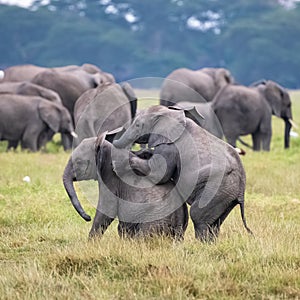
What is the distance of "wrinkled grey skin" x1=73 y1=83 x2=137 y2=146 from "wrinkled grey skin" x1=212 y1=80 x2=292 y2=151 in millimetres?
4721

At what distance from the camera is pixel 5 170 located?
11.3 m

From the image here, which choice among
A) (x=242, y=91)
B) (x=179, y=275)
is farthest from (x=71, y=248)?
(x=242, y=91)

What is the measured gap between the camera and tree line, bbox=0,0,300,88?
271ft

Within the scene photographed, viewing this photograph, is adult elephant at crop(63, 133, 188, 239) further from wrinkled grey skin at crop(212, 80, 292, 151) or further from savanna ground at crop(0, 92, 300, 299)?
wrinkled grey skin at crop(212, 80, 292, 151)

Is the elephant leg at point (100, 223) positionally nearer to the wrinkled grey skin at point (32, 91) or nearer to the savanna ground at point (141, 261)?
the savanna ground at point (141, 261)

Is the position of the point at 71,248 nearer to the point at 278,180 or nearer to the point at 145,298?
the point at 145,298

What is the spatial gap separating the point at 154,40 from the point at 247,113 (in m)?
72.3

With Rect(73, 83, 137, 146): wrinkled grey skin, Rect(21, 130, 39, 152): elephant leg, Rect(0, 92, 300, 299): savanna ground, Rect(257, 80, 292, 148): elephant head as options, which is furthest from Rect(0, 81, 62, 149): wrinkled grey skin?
Rect(0, 92, 300, 299): savanna ground

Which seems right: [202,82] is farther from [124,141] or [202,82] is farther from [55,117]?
[124,141]

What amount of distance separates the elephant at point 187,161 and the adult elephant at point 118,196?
12 centimetres

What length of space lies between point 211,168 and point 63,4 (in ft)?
302

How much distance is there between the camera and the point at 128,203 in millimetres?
6047

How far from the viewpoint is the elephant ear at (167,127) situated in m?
5.90

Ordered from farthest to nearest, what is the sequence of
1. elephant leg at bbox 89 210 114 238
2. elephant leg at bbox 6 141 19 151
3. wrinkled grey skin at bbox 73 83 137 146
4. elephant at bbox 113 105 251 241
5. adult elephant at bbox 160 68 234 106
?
adult elephant at bbox 160 68 234 106, elephant leg at bbox 6 141 19 151, wrinkled grey skin at bbox 73 83 137 146, elephant leg at bbox 89 210 114 238, elephant at bbox 113 105 251 241
